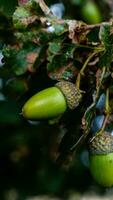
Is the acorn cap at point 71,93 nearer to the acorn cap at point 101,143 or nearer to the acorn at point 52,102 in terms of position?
the acorn at point 52,102

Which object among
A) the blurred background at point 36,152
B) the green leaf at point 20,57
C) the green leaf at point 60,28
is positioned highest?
the green leaf at point 60,28

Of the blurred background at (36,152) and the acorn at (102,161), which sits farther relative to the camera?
the blurred background at (36,152)

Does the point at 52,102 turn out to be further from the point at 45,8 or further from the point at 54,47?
the point at 45,8

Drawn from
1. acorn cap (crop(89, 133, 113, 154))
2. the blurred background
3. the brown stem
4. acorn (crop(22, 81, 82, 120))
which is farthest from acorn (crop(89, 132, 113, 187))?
the blurred background

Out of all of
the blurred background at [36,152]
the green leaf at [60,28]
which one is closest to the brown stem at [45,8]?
the green leaf at [60,28]

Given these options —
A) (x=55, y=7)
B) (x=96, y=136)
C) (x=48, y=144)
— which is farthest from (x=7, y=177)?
(x=96, y=136)

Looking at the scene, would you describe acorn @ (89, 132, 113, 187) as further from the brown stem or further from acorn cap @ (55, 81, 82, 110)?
the brown stem

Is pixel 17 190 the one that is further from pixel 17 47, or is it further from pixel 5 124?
pixel 17 47

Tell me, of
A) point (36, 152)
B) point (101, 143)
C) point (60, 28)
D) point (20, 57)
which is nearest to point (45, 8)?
point (60, 28)
